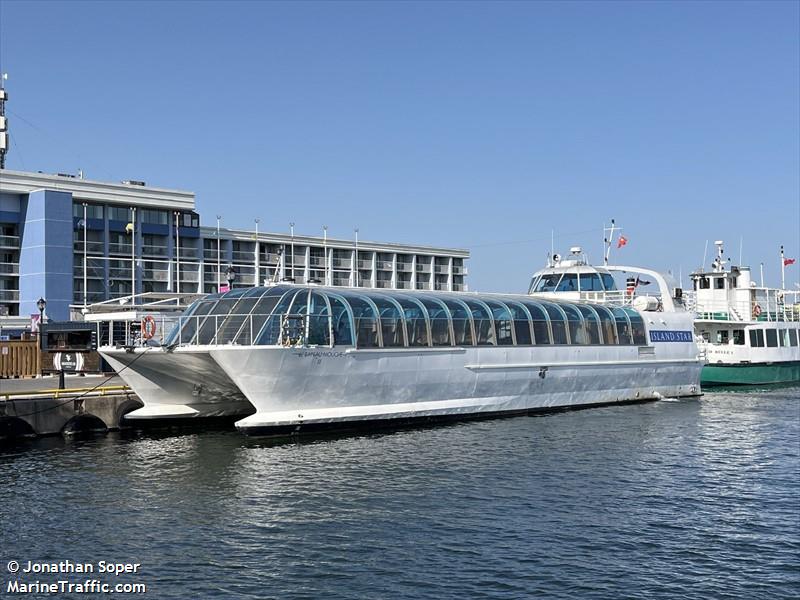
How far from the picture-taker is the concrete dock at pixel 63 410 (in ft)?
119

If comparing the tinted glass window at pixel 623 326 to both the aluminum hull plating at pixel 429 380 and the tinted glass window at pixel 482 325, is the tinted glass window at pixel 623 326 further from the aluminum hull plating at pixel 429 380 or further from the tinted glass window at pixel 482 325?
the tinted glass window at pixel 482 325

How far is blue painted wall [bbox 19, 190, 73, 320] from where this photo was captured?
76812 millimetres

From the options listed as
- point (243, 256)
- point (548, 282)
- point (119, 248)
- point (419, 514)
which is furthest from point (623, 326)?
point (243, 256)

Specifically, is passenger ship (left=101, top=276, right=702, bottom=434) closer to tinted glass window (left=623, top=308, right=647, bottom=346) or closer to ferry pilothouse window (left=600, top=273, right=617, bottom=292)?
tinted glass window (left=623, top=308, right=647, bottom=346)

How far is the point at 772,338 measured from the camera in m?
69.5

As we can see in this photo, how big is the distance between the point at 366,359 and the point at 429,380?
409 centimetres

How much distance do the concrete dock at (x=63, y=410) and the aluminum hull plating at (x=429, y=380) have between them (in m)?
7.63

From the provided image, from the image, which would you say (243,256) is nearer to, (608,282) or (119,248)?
(119,248)

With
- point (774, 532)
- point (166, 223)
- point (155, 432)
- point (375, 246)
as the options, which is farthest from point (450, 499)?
point (375, 246)

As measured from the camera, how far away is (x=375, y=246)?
372ft

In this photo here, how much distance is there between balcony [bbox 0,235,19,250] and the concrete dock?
42.1m

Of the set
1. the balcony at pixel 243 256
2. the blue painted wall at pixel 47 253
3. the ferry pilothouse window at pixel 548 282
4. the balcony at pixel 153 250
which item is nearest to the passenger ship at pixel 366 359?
the ferry pilothouse window at pixel 548 282

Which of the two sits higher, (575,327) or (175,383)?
(575,327)

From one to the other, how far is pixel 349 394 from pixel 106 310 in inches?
949
